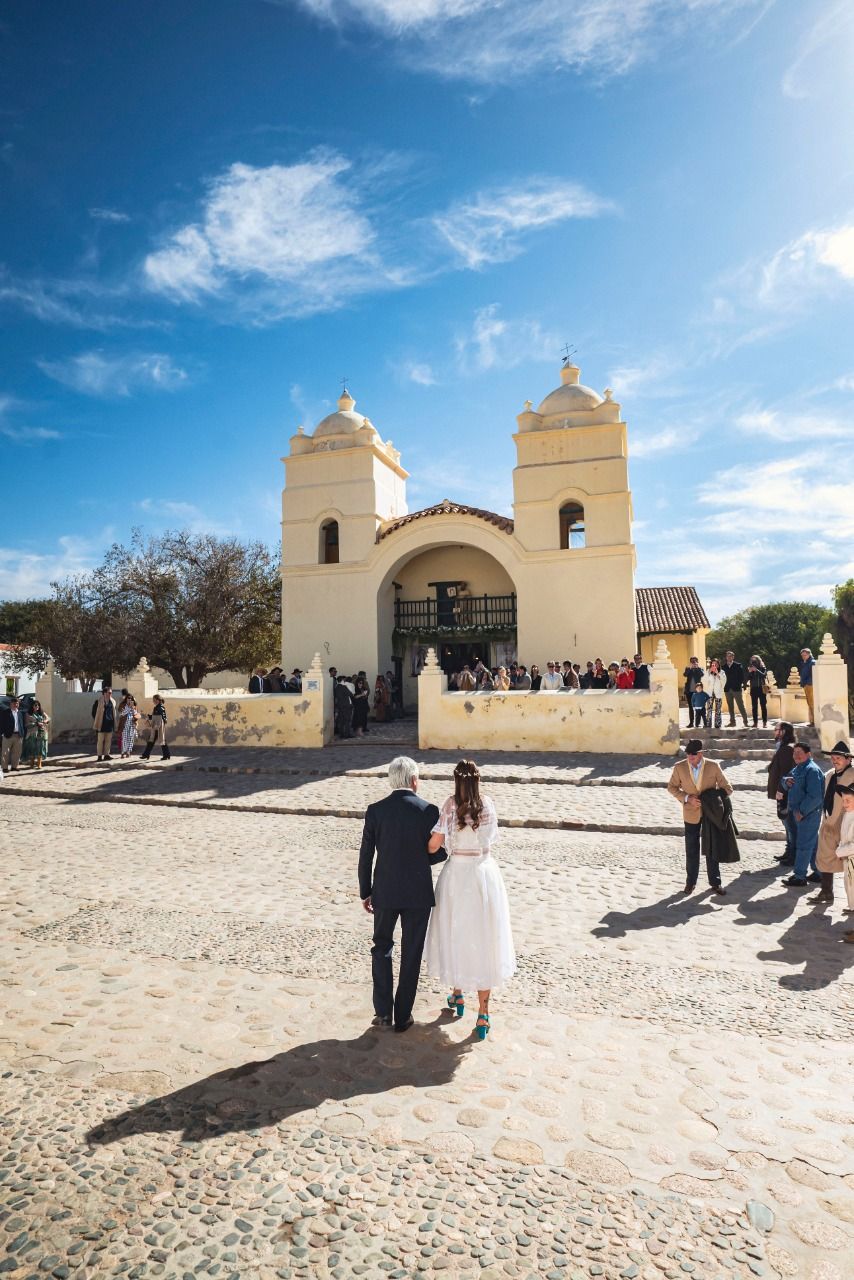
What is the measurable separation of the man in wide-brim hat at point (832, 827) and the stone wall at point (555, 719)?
874 centimetres

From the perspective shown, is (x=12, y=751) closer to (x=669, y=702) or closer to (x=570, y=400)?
(x=669, y=702)

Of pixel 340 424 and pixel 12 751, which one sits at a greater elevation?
pixel 340 424

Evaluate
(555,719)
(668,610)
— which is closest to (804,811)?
(555,719)

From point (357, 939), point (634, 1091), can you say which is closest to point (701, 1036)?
point (634, 1091)

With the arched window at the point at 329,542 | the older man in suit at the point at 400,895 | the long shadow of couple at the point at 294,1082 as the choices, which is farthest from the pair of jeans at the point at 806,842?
the arched window at the point at 329,542

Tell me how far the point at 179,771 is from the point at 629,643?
525 inches

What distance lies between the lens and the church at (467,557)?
2184 cm

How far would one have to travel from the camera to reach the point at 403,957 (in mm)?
4297

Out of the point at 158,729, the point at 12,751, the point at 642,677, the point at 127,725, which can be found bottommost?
the point at 12,751

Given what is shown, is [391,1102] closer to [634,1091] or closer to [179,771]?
[634,1091]

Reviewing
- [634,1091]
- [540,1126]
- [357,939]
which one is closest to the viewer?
[540,1126]

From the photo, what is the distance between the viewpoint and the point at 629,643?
70.6ft

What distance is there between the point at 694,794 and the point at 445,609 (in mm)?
17893

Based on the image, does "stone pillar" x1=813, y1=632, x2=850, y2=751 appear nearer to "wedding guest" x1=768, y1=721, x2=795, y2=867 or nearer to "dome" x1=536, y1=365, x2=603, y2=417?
"wedding guest" x1=768, y1=721, x2=795, y2=867
